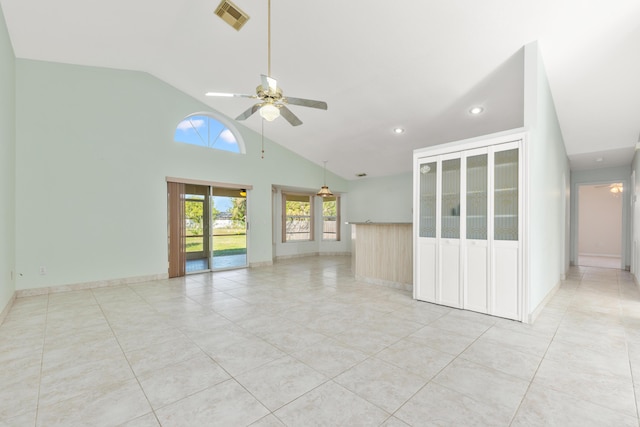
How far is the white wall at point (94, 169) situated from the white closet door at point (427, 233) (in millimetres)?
4621

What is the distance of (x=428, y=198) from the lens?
412 centimetres

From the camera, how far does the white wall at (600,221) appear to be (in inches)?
380

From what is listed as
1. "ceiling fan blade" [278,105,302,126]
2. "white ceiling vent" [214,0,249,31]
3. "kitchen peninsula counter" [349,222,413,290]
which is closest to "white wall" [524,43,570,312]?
"kitchen peninsula counter" [349,222,413,290]

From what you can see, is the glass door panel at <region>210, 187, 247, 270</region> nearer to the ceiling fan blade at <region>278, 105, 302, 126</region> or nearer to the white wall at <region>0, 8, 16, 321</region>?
the white wall at <region>0, 8, 16, 321</region>

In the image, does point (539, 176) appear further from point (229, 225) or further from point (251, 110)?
point (229, 225)

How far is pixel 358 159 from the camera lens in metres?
8.14

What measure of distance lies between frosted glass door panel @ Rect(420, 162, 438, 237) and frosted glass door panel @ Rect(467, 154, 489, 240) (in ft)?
1.47

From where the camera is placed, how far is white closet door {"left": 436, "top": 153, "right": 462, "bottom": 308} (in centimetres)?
377

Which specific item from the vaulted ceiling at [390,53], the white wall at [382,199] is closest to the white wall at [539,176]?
the vaulted ceiling at [390,53]

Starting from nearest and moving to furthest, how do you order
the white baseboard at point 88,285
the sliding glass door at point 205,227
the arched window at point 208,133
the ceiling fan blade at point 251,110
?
the ceiling fan blade at point 251,110
the white baseboard at point 88,285
the sliding glass door at point 205,227
the arched window at point 208,133

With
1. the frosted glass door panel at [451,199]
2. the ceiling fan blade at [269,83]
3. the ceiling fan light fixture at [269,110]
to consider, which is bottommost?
the frosted glass door panel at [451,199]

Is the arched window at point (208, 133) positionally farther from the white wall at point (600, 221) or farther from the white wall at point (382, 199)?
the white wall at point (600, 221)

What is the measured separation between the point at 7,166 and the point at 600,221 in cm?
1531

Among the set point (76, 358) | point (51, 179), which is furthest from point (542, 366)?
point (51, 179)
